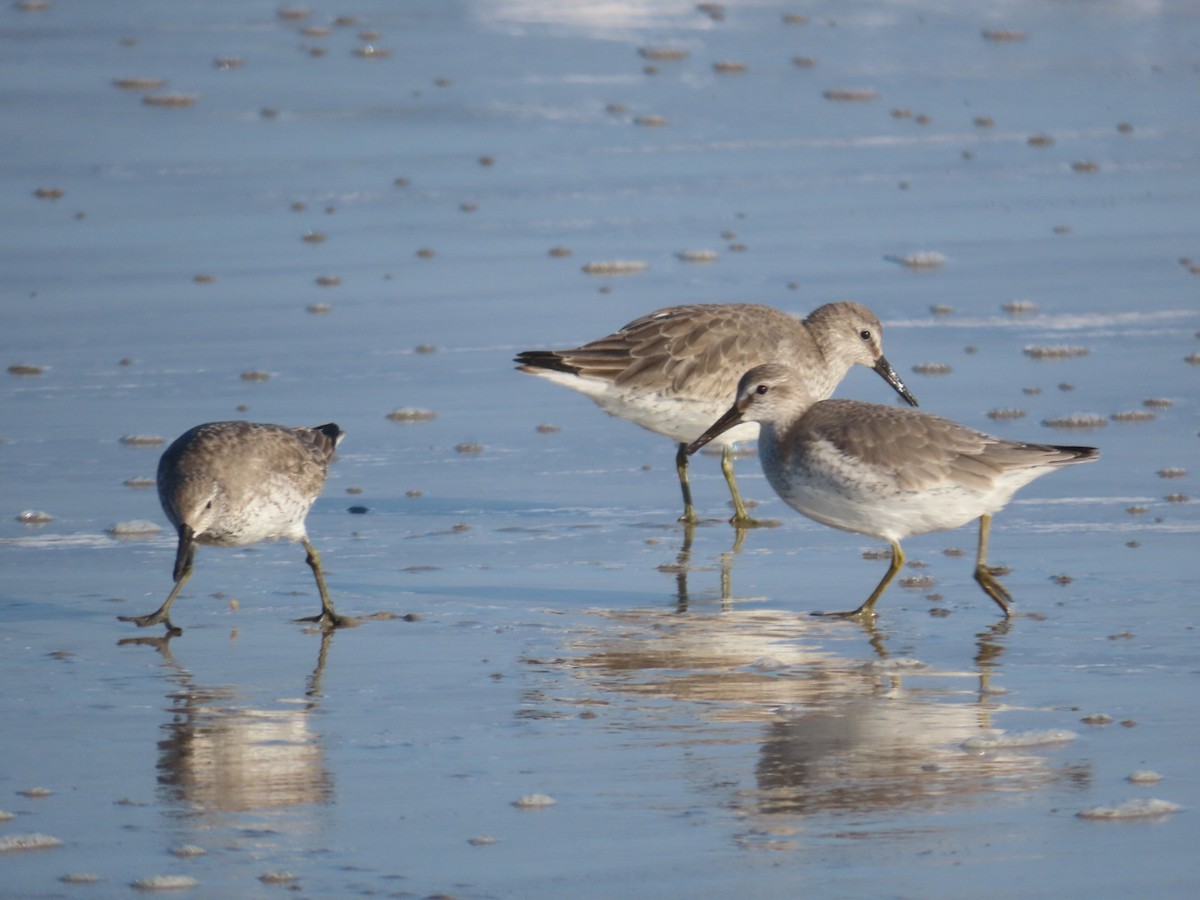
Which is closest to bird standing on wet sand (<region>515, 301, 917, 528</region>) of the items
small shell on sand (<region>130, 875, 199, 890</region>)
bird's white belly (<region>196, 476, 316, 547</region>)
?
bird's white belly (<region>196, 476, 316, 547</region>)

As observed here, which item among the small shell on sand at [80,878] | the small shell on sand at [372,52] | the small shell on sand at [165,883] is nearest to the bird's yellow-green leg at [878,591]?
the small shell on sand at [165,883]

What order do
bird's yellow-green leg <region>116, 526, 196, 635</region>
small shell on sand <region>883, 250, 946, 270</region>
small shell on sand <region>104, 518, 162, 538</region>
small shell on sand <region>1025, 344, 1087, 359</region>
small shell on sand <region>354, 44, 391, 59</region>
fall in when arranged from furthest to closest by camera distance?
small shell on sand <region>354, 44, 391, 59</region> → small shell on sand <region>883, 250, 946, 270</region> → small shell on sand <region>1025, 344, 1087, 359</region> → small shell on sand <region>104, 518, 162, 538</region> → bird's yellow-green leg <region>116, 526, 196, 635</region>

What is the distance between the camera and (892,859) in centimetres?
541

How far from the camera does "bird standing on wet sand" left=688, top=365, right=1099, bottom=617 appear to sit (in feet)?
26.6

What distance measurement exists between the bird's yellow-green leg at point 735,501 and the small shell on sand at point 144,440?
2.82 m

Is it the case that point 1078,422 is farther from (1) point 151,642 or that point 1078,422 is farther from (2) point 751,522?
(1) point 151,642

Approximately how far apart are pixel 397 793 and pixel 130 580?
115 inches

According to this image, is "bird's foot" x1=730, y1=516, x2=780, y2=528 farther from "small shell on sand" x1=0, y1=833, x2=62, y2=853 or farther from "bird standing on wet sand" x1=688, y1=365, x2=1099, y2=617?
"small shell on sand" x1=0, y1=833, x2=62, y2=853

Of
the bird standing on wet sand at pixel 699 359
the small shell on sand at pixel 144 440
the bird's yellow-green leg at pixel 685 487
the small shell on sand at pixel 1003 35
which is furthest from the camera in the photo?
the small shell on sand at pixel 1003 35

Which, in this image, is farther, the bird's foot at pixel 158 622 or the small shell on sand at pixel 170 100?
the small shell on sand at pixel 170 100

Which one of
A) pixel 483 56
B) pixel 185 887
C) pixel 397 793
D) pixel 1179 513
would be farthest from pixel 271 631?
pixel 483 56

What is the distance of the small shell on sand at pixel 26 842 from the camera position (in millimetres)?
5598

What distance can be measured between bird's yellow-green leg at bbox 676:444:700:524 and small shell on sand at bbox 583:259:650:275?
384cm

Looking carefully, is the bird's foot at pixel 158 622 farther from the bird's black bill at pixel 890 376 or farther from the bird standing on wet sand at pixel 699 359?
the bird's black bill at pixel 890 376
